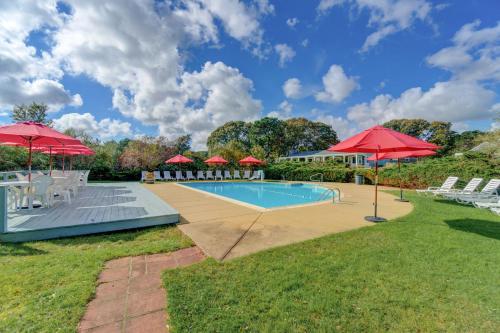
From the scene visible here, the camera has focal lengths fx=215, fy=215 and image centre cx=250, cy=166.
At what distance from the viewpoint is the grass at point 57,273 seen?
190 cm

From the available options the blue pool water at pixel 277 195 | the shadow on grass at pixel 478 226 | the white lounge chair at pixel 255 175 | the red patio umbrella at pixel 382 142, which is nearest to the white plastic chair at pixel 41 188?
the blue pool water at pixel 277 195

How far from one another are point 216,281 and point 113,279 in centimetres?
130

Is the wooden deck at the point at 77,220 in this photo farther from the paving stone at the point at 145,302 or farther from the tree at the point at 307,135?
the tree at the point at 307,135

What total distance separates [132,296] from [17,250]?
2.68 metres

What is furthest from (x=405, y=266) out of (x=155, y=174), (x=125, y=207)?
(x=155, y=174)

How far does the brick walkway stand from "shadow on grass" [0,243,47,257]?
141 cm

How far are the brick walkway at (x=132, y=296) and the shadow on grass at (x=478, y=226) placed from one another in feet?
18.0

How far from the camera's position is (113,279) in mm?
2656

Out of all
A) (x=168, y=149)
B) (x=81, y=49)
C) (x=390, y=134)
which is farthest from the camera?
(x=168, y=149)

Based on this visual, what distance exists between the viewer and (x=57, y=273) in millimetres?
2686

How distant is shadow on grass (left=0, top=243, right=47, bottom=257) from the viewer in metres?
3.30

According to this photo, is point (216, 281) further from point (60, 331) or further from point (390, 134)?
point (390, 134)

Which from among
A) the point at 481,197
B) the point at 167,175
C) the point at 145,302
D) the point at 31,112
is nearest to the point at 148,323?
the point at 145,302

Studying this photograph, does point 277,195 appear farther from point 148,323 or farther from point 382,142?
point 148,323
